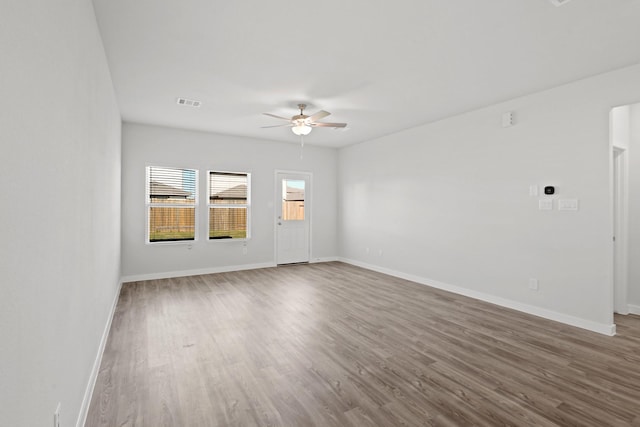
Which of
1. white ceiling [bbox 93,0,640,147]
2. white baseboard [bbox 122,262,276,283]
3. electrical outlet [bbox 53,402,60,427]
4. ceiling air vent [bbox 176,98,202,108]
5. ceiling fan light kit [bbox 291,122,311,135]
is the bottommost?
white baseboard [bbox 122,262,276,283]

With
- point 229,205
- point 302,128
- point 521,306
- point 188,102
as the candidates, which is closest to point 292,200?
point 229,205

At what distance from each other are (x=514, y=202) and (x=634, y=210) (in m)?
1.51

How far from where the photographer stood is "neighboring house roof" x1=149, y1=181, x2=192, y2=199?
561 centimetres

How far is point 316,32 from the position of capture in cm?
259

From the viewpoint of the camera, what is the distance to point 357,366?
8.40ft

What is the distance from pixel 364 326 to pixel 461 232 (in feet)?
7.75

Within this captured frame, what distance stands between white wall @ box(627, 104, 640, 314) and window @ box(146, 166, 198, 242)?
6745mm

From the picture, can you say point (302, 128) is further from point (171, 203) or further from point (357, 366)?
point (357, 366)

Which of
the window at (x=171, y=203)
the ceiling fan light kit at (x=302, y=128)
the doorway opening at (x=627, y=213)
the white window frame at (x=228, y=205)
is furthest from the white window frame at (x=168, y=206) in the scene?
the doorway opening at (x=627, y=213)

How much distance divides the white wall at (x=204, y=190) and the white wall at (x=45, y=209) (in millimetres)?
3559

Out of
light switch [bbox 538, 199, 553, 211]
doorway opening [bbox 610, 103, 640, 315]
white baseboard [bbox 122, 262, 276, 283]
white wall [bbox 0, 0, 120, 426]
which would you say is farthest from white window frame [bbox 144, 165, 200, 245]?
doorway opening [bbox 610, 103, 640, 315]

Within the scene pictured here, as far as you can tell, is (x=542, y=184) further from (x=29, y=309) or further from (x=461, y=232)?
(x=29, y=309)

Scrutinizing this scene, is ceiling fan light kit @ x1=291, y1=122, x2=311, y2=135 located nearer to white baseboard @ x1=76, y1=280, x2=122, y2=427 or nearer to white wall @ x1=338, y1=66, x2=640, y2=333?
white wall @ x1=338, y1=66, x2=640, y2=333

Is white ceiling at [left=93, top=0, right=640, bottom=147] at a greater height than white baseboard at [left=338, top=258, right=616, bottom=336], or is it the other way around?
white ceiling at [left=93, top=0, right=640, bottom=147]
